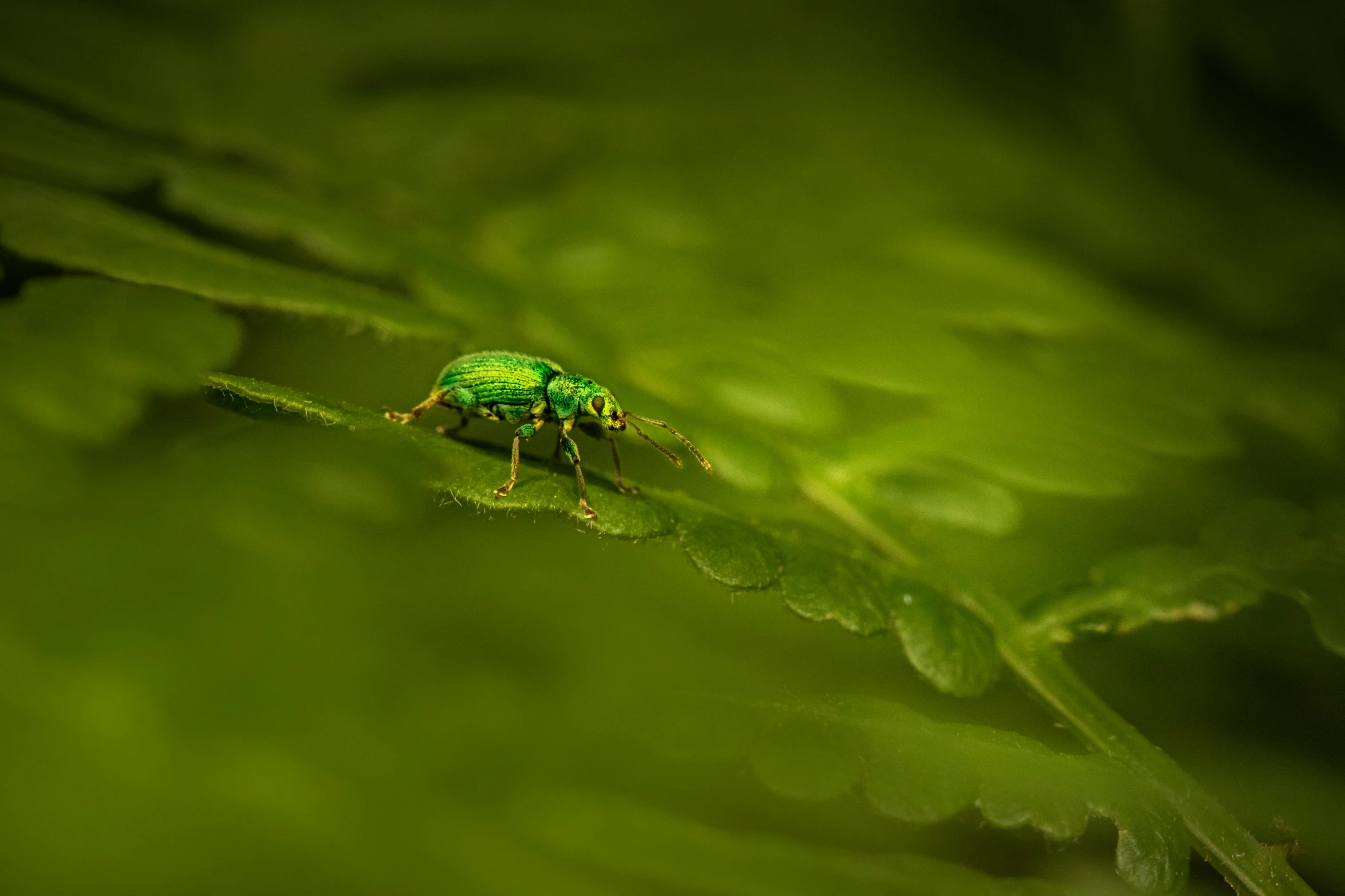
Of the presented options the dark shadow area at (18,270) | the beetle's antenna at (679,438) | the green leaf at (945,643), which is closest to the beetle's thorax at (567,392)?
the beetle's antenna at (679,438)

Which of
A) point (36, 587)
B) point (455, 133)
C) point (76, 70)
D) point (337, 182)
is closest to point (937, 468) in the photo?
point (36, 587)

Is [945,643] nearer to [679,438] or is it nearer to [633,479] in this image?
[679,438]

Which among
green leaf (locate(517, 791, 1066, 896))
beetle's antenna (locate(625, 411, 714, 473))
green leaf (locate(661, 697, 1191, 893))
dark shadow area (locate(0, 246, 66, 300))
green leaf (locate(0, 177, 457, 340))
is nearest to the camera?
green leaf (locate(661, 697, 1191, 893))

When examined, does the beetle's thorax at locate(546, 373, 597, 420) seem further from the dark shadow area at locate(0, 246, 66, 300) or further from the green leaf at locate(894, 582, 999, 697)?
the dark shadow area at locate(0, 246, 66, 300)

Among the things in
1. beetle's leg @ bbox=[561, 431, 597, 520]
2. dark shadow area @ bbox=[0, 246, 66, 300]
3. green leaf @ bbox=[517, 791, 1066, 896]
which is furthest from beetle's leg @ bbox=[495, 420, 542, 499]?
dark shadow area @ bbox=[0, 246, 66, 300]

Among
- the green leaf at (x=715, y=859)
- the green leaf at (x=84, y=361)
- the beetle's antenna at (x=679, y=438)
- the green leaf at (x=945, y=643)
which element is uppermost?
the beetle's antenna at (x=679, y=438)

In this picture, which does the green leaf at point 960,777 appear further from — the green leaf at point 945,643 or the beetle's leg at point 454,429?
the beetle's leg at point 454,429
